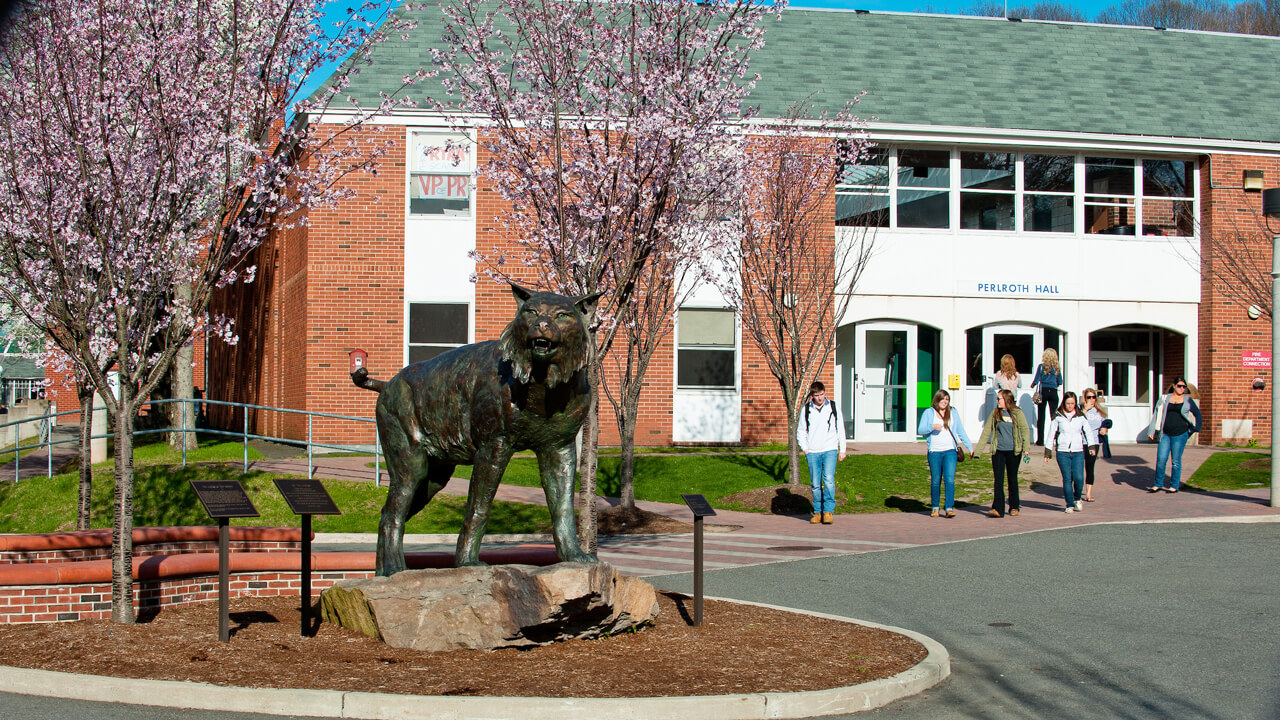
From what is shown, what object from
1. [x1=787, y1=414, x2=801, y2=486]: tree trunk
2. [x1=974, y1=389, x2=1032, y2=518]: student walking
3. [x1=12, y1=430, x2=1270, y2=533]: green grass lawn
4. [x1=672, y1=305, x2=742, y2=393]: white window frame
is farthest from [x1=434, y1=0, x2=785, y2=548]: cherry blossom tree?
[x1=672, y1=305, x2=742, y2=393]: white window frame

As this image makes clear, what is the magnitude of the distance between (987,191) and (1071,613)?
57.6ft

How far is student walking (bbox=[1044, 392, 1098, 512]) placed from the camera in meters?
16.7

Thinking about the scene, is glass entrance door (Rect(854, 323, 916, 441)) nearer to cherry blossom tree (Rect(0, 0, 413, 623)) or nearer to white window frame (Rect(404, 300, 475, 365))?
white window frame (Rect(404, 300, 475, 365))

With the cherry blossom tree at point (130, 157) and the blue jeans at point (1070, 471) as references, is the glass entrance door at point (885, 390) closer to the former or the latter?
the blue jeans at point (1070, 471)

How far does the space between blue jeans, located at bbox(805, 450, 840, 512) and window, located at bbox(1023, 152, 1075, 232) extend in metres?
12.5

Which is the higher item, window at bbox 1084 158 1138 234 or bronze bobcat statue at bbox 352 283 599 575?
window at bbox 1084 158 1138 234

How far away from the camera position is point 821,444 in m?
15.6

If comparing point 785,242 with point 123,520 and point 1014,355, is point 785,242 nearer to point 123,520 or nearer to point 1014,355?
point 1014,355

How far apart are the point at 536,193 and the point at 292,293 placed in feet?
52.9

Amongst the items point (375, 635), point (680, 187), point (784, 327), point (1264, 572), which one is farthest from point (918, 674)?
point (784, 327)

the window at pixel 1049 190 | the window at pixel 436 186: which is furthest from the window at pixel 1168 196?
the window at pixel 436 186

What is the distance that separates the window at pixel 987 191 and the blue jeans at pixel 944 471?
10466mm

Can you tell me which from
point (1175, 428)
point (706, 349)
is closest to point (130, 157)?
point (1175, 428)

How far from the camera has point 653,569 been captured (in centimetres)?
1227
